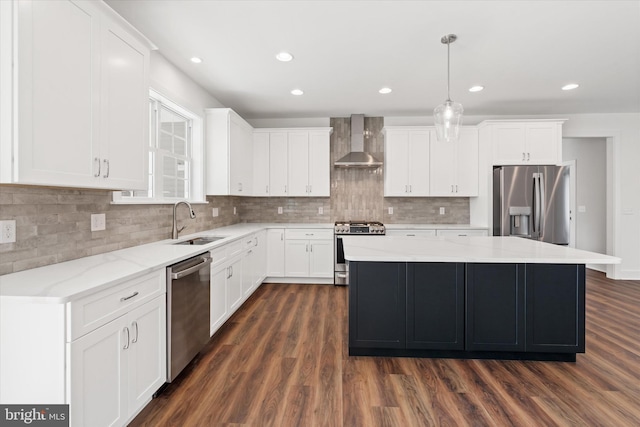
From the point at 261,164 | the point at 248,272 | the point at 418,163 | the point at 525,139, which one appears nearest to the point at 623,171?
the point at 525,139

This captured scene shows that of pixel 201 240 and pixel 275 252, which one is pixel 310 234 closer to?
pixel 275 252

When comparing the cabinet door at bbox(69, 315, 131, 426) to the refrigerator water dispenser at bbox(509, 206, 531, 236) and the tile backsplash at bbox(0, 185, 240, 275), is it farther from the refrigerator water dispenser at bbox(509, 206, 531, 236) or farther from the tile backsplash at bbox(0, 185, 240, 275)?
the refrigerator water dispenser at bbox(509, 206, 531, 236)

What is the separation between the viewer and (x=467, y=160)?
15.8 ft

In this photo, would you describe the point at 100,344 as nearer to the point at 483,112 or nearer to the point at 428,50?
the point at 428,50

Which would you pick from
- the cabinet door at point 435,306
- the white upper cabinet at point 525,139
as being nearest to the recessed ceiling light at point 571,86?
the white upper cabinet at point 525,139

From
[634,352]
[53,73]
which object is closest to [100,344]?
[53,73]

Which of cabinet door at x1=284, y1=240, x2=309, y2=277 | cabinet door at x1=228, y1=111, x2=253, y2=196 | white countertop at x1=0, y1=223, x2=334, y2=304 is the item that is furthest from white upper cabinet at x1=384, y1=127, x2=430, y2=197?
white countertop at x1=0, y1=223, x2=334, y2=304

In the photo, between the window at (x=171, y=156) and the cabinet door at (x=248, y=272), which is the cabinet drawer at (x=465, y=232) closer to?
the cabinet door at (x=248, y=272)

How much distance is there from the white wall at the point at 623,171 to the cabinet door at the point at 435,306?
294 cm

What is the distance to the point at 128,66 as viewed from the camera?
2.00 meters

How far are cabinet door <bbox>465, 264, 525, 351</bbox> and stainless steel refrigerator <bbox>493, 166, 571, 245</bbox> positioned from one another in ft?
7.41

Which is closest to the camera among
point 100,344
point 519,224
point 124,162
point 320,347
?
point 100,344

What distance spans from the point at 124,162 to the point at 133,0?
120 cm

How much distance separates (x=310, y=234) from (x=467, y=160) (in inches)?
106
